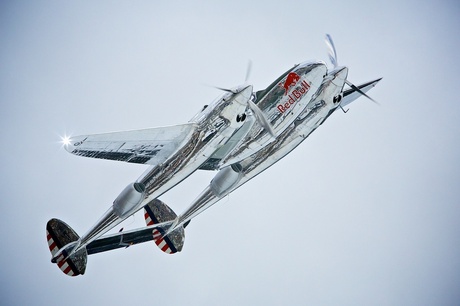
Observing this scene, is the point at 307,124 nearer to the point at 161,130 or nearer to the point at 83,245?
the point at 161,130

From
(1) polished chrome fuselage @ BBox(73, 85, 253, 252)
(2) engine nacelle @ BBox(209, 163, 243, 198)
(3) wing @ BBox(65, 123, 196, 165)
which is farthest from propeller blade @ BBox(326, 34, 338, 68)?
(3) wing @ BBox(65, 123, 196, 165)

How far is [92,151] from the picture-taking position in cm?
3438

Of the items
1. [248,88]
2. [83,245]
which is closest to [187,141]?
[248,88]

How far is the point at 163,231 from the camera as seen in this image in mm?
43125

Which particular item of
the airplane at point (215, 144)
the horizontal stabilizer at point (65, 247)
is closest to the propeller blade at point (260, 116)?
the airplane at point (215, 144)

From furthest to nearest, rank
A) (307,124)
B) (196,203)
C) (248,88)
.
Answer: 1. (196,203)
2. (307,124)
3. (248,88)

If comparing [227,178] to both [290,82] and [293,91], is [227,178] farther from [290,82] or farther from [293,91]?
[290,82]

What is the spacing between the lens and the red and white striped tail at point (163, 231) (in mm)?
43312

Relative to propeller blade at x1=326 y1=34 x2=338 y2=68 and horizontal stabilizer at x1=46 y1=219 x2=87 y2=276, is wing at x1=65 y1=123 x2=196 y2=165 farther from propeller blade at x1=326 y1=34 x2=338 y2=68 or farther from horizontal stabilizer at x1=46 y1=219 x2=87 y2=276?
propeller blade at x1=326 y1=34 x2=338 y2=68

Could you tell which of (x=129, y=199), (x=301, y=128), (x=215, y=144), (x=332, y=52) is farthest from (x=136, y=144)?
(x=332, y=52)

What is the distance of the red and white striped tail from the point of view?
142 ft

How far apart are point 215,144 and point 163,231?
1159 centimetres

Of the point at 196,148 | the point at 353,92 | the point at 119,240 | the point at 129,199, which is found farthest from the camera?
the point at 353,92

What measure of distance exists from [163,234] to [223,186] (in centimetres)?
668
